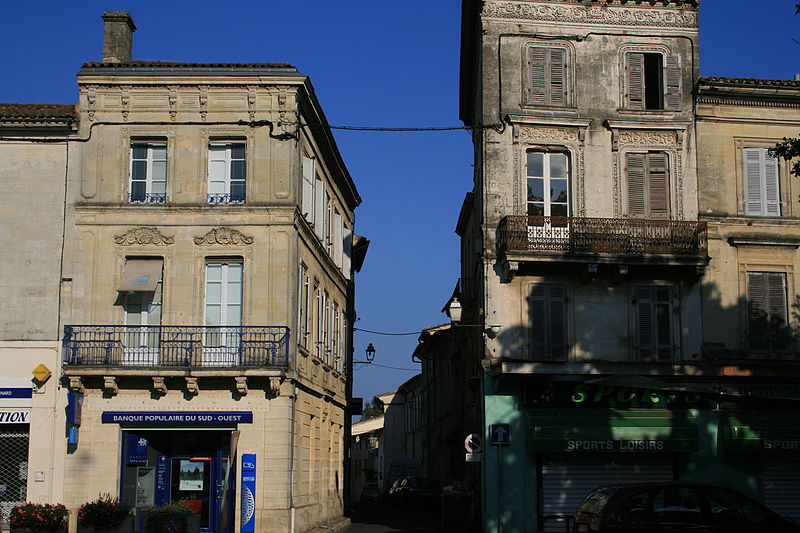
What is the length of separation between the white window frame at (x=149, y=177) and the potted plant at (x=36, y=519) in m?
7.54

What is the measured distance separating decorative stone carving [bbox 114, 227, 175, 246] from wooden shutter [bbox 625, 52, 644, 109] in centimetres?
1241

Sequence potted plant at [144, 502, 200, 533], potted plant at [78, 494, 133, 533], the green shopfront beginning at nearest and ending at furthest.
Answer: potted plant at [144, 502, 200, 533] → potted plant at [78, 494, 133, 533] → the green shopfront

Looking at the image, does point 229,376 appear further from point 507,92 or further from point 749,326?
point 749,326

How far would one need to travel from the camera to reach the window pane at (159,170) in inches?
961

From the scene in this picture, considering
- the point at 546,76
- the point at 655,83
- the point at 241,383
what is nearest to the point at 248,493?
the point at 241,383

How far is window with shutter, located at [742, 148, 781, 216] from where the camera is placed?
25.9 m

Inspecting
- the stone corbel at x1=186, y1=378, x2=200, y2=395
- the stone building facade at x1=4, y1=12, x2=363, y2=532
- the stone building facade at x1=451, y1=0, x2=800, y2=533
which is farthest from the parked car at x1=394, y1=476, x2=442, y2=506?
the stone corbel at x1=186, y1=378, x2=200, y2=395

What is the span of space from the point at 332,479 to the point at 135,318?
1126 cm

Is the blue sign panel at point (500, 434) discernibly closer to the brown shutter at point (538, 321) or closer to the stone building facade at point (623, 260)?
the stone building facade at point (623, 260)

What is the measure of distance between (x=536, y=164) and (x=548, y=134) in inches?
32.9

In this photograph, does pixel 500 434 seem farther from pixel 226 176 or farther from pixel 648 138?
pixel 226 176

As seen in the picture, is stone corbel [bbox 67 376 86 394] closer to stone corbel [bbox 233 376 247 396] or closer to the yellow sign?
the yellow sign

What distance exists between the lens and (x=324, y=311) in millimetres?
30594

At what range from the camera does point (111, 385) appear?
22.8 metres
